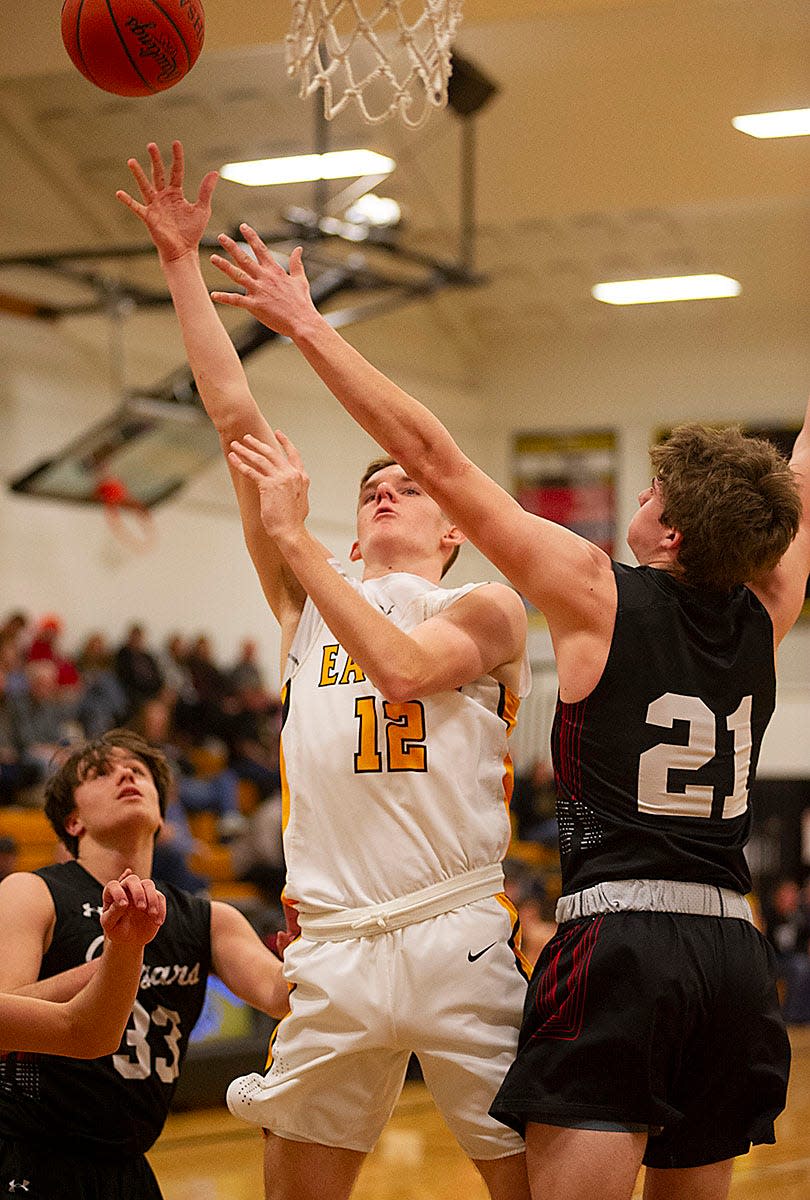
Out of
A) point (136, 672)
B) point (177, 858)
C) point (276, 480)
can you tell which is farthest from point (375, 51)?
point (136, 672)

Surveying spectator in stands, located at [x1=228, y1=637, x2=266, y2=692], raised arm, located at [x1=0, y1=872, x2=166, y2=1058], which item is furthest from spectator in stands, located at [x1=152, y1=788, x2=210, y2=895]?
raised arm, located at [x1=0, y1=872, x2=166, y2=1058]

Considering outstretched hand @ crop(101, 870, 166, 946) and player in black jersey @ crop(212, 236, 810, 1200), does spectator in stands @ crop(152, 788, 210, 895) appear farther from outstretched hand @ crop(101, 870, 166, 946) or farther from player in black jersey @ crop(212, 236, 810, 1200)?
player in black jersey @ crop(212, 236, 810, 1200)

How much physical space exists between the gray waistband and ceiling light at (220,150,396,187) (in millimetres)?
9102

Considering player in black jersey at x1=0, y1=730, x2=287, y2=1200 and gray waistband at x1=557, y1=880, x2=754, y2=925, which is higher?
gray waistband at x1=557, y1=880, x2=754, y2=925

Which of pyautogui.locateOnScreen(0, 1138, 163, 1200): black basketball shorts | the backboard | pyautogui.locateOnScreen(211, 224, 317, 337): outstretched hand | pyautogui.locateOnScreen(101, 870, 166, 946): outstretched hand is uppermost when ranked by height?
the backboard

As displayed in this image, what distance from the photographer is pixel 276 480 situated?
3037 mm

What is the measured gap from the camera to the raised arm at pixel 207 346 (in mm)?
3402

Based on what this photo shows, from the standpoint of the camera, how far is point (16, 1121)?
3.44 metres

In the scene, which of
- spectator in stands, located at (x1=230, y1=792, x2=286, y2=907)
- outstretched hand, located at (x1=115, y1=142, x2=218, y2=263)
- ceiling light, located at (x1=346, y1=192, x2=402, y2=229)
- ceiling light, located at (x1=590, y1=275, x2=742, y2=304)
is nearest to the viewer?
outstretched hand, located at (x1=115, y1=142, x2=218, y2=263)

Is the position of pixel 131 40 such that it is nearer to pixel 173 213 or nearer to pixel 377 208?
→ pixel 173 213

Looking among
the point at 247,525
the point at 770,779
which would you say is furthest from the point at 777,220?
the point at 247,525

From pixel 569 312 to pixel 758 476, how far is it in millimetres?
14693

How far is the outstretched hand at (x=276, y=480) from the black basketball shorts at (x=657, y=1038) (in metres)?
0.96

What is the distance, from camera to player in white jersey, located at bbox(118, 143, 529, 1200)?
293 centimetres
